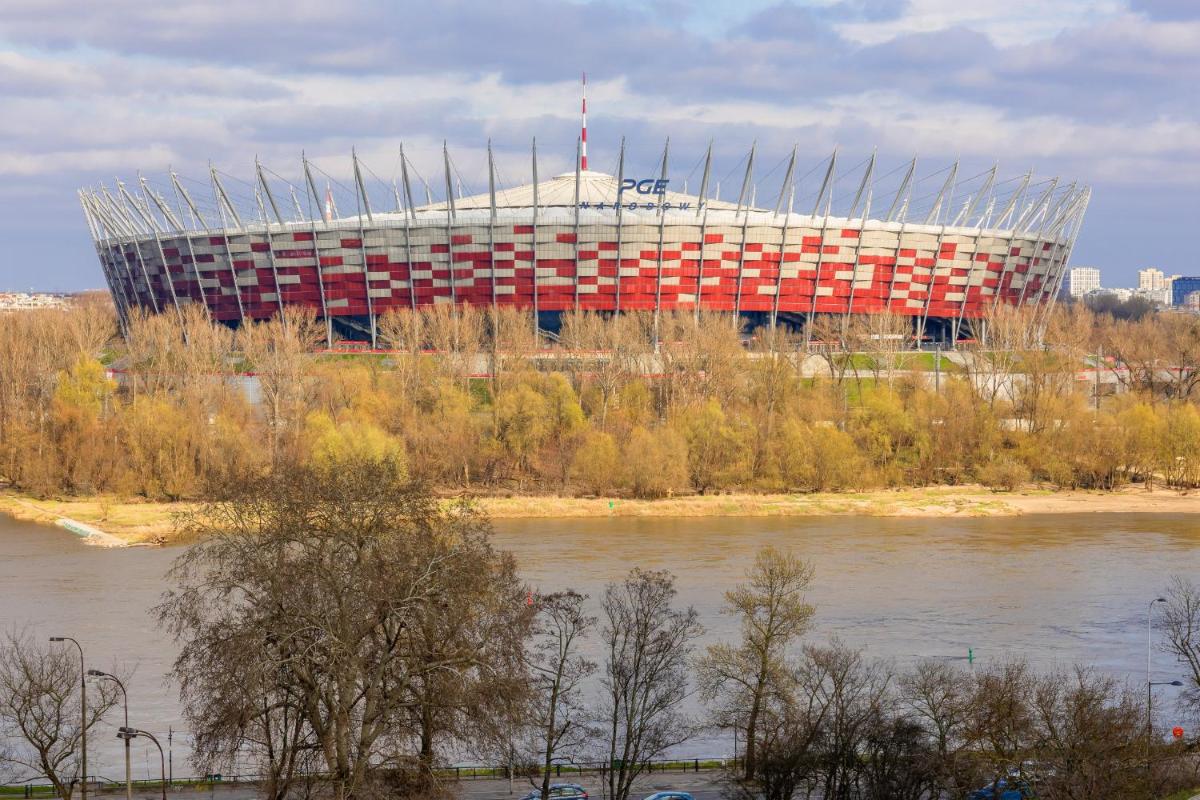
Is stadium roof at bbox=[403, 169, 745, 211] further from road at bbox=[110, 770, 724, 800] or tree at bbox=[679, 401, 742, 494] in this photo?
road at bbox=[110, 770, 724, 800]

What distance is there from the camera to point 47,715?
72.5 ft

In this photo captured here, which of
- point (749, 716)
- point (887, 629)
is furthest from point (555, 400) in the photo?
point (749, 716)

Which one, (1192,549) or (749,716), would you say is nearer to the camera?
(749,716)

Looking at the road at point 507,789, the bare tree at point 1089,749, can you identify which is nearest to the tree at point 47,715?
the road at point 507,789

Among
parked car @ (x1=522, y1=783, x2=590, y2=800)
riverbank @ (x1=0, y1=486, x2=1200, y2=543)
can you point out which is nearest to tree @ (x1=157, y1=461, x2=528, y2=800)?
parked car @ (x1=522, y1=783, x2=590, y2=800)

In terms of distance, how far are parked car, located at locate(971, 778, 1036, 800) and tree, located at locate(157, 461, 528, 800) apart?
603cm

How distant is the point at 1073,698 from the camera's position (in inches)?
819

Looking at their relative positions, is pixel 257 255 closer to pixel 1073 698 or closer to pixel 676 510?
pixel 676 510

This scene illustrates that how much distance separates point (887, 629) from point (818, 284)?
44017 mm

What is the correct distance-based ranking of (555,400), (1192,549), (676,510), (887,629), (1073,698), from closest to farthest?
1. (1073,698)
2. (887,629)
3. (1192,549)
4. (676,510)
5. (555,400)

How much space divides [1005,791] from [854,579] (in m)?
15.2

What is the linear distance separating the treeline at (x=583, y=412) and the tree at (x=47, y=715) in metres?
23.5

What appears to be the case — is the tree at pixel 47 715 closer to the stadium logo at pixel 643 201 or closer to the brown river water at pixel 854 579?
the brown river water at pixel 854 579

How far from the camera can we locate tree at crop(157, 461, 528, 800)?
1850cm
